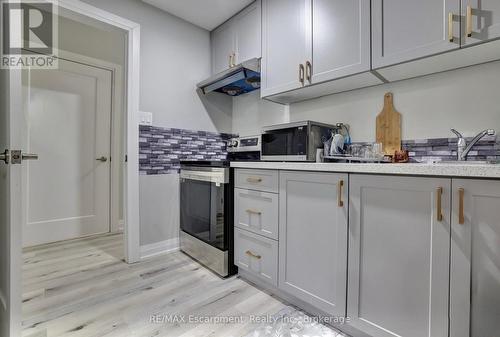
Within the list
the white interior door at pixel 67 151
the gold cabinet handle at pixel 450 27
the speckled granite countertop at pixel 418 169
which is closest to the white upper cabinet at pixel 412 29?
the gold cabinet handle at pixel 450 27

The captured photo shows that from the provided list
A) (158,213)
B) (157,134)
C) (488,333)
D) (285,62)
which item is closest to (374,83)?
(285,62)

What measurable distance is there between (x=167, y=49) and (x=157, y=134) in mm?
864

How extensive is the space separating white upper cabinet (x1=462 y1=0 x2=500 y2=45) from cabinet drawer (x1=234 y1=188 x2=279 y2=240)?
4.14 ft

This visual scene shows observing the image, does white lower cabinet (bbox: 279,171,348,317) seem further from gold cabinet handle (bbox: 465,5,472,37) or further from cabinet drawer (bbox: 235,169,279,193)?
gold cabinet handle (bbox: 465,5,472,37)

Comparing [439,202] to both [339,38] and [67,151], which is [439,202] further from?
[67,151]

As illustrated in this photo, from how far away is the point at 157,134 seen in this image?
2.41 meters

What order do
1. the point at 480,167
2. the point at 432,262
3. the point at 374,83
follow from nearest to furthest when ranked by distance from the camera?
1. the point at 480,167
2. the point at 432,262
3. the point at 374,83

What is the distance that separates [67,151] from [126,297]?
2031 millimetres

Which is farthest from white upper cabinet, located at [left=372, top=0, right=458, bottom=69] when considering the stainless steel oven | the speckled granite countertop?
the stainless steel oven

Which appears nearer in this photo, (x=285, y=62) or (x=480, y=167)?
(x=480, y=167)

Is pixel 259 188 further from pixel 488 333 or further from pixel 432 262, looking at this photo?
pixel 488 333

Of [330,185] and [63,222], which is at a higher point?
[330,185]

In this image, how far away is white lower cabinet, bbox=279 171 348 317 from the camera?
51.0 inches

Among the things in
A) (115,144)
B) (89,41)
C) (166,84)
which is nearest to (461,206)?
(166,84)
